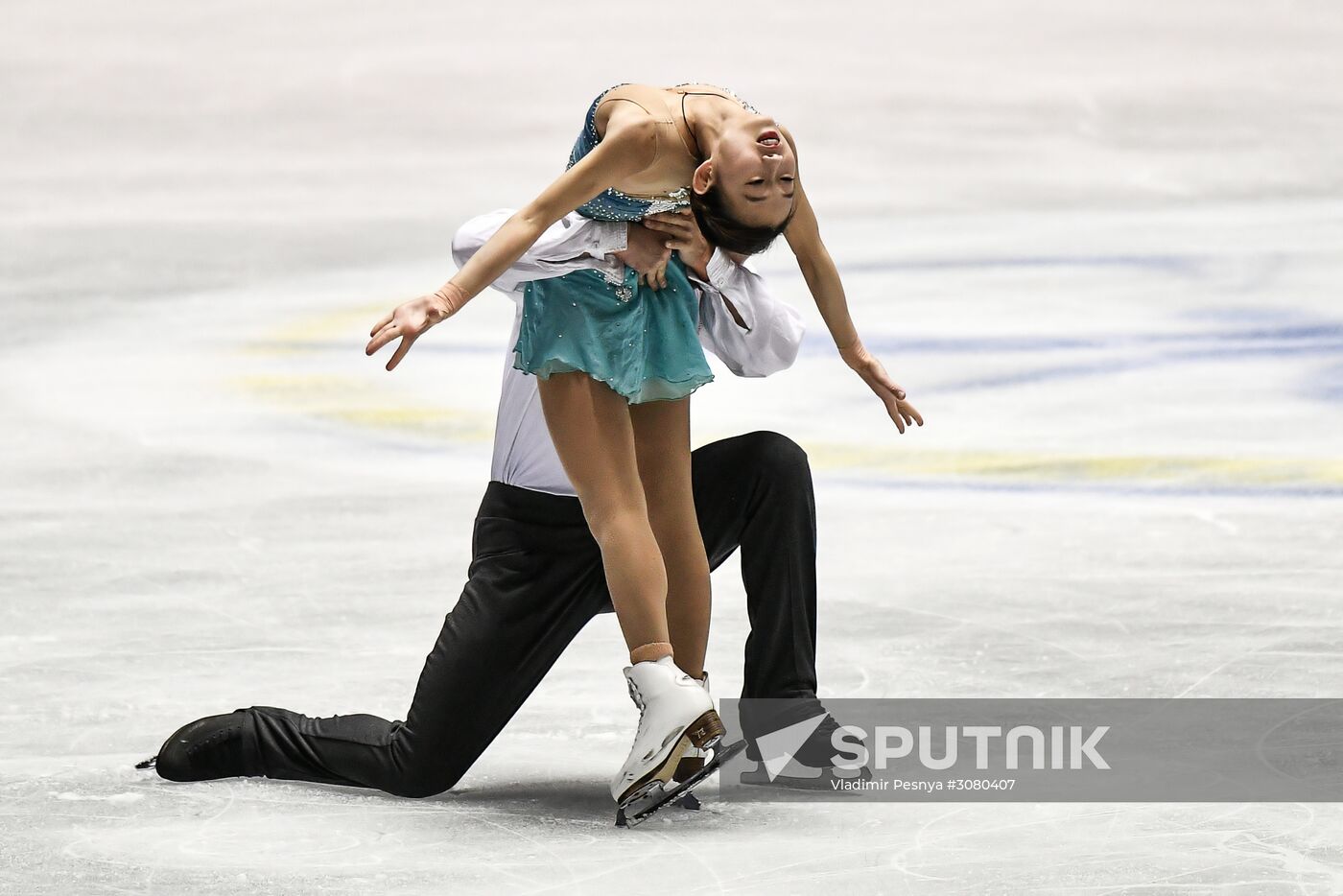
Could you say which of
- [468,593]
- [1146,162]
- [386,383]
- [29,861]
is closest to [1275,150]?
[1146,162]

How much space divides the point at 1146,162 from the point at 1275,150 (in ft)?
2.21

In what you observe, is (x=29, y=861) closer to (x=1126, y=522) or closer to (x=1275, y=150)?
(x=1126, y=522)

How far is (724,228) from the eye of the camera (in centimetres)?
262

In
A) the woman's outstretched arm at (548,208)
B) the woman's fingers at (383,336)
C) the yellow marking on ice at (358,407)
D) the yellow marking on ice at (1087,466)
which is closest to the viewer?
the woman's fingers at (383,336)

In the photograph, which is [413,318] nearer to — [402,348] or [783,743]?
[402,348]

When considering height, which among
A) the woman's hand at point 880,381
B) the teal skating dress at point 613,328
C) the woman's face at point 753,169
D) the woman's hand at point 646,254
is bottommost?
the woman's hand at point 880,381

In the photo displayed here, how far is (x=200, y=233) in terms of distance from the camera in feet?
30.6

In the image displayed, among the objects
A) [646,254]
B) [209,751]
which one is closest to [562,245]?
[646,254]

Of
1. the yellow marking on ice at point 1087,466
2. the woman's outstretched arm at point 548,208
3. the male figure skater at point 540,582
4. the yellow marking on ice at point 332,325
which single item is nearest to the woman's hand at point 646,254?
the male figure skater at point 540,582

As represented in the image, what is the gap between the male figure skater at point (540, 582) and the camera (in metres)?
2.72

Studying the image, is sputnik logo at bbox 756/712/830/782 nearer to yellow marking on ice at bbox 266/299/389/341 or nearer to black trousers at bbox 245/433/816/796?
black trousers at bbox 245/433/816/796

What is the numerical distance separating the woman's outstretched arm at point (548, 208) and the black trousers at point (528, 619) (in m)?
0.41

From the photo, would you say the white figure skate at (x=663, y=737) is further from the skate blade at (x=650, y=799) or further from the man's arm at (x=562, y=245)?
the man's arm at (x=562, y=245)

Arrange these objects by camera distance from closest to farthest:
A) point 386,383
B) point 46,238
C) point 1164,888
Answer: point 1164,888, point 386,383, point 46,238
